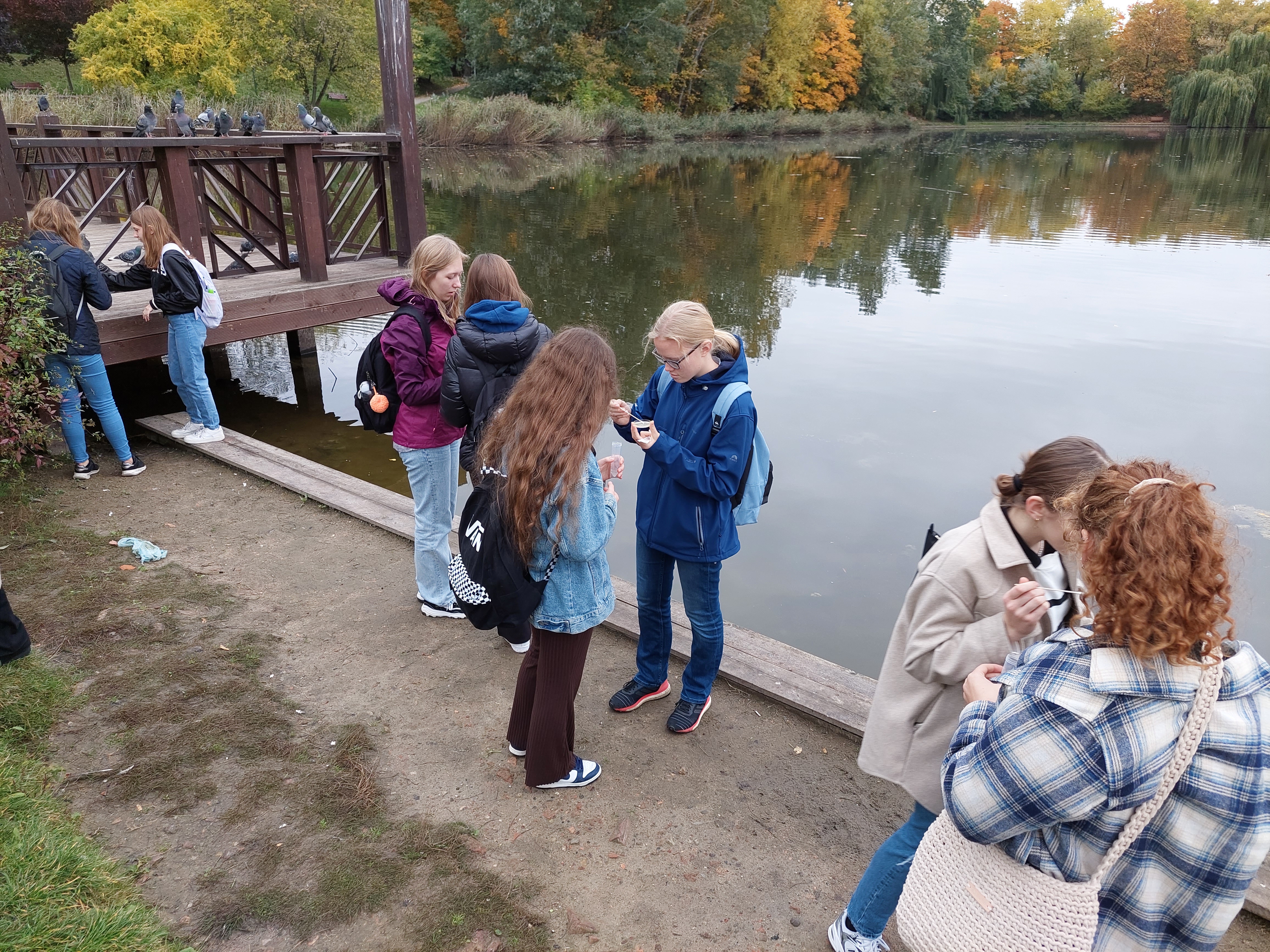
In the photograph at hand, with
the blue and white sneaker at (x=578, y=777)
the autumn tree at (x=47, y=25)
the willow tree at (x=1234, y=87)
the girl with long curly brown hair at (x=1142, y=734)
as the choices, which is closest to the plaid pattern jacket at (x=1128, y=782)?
the girl with long curly brown hair at (x=1142, y=734)

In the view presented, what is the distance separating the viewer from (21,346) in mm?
4555

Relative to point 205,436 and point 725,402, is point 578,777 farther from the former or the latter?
point 205,436

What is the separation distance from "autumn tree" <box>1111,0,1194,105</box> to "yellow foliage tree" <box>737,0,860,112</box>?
83.7 ft

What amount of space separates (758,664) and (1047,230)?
18320 mm

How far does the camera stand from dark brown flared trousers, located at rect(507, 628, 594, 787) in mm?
2641

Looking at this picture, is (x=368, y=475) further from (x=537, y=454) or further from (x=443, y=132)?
(x=443, y=132)

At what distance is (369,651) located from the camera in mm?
3674

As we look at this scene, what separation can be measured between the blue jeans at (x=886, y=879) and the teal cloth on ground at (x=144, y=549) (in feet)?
12.5

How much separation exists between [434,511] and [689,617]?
133cm

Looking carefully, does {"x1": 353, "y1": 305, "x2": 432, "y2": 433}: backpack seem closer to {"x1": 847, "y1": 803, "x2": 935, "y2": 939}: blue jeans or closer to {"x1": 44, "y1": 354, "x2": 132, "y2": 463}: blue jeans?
{"x1": 847, "y1": 803, "x2": 935, "y2": 939}: blue jeans

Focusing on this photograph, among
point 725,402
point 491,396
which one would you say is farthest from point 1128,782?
point 491,396

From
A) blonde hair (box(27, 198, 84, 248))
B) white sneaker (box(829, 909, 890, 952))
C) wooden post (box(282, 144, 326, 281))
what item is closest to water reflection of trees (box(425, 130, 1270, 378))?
wooden post (box(282, 144, 326, 281))

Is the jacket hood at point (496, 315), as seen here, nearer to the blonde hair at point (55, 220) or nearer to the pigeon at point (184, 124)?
the blonde hair at point (55, 220)

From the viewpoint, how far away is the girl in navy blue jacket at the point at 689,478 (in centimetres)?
276
